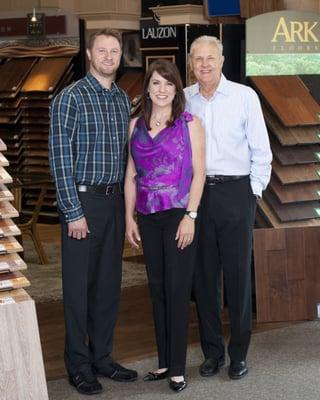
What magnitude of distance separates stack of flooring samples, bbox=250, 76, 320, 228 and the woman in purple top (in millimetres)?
1670

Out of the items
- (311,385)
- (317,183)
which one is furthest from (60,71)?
(311,385)

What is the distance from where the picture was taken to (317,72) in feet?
21.6

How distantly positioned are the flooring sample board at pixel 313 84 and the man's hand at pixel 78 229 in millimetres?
2522

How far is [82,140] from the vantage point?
15.2 feet

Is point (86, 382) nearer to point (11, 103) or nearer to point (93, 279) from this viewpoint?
point (93, 279)

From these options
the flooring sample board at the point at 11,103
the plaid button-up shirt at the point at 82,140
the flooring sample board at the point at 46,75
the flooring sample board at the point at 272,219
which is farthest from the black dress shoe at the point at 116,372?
the flooring sample board at the point at 11,103

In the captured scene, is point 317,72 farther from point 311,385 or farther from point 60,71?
point 60,71

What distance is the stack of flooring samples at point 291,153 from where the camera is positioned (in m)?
6.33

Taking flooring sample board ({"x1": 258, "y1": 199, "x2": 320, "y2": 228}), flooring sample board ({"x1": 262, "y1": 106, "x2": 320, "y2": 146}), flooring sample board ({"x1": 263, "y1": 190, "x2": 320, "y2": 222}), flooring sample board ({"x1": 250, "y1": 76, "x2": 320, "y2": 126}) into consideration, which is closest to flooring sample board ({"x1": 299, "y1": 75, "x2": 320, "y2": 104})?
flooring sample board ({"x1": 250, "y1": 76, "x2": 320, "y2": 126})

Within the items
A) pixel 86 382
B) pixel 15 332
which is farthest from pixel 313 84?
pixel 15 332

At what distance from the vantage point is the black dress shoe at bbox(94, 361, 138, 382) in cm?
498

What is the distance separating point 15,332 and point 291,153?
9.40 ft

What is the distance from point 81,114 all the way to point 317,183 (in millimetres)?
2435

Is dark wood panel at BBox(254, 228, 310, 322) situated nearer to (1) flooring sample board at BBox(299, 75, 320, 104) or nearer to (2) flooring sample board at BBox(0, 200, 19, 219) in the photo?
(1) flooring sample board at BBox(299, 75, 320, 104)
